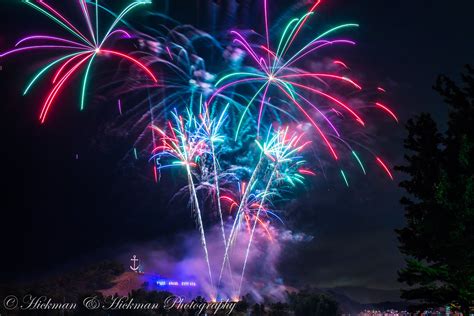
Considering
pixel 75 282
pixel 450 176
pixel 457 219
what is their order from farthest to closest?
pixel 75 282 < pixel 450 176 < pixel 457 219

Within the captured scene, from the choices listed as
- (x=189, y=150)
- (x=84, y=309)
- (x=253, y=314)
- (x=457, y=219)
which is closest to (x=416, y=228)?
(x=457, y=219)

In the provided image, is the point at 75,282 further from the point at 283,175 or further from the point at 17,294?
the point at 283,175

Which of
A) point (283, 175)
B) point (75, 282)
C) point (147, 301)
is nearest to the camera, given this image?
point (283, 175)

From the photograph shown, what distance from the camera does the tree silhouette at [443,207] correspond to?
59.9 feet

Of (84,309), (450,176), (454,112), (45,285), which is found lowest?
(450,176)

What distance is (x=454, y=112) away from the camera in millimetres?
20547

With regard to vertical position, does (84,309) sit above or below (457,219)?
above

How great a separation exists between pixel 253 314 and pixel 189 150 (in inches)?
3776

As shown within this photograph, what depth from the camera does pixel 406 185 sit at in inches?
799

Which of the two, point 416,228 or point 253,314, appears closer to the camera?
point 416,228

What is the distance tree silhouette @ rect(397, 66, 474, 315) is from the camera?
59.9ft

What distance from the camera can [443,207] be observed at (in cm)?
1848

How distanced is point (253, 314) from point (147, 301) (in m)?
33.4

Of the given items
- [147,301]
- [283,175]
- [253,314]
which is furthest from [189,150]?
[253,314]
